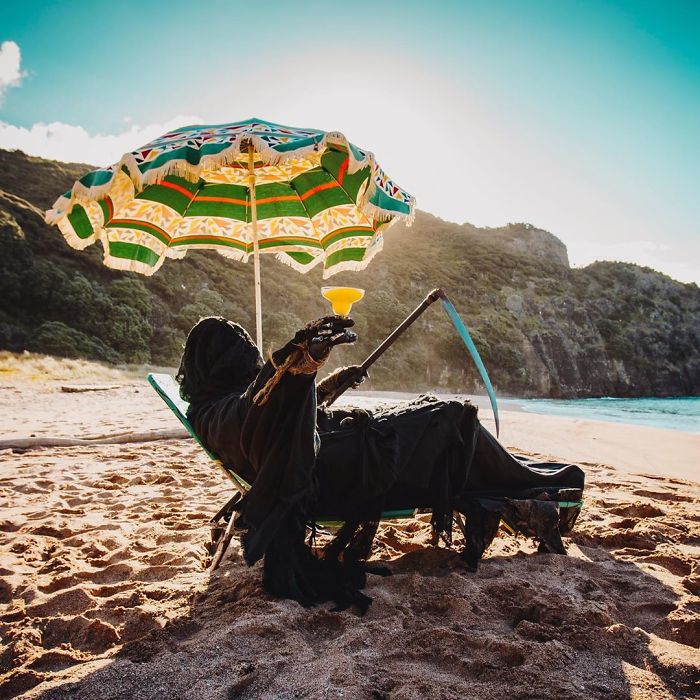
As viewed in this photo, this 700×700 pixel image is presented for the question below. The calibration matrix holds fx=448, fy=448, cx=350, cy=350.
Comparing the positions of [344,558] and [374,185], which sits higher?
[374,185]

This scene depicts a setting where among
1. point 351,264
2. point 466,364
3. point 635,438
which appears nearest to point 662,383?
point 466,364

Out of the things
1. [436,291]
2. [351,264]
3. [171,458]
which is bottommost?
[171,458]

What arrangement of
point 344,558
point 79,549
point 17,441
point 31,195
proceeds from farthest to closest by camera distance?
point 31,195 < point 17,441 < point 79,549 < point 344,558

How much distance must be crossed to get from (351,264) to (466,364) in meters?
23.6

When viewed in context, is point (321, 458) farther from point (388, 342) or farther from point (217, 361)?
point (388, 342)

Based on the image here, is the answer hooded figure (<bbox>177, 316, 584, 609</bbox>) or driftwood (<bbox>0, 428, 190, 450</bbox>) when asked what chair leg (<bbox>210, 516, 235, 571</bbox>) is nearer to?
hooded figure (<bbox>177, 316, 584, 609</bbox>)

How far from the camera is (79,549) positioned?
Result: 7.54ft

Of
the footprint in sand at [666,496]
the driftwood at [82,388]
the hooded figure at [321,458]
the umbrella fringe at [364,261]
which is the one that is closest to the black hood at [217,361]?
the hooded figure at [321,458]

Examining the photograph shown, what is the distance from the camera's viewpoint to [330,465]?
1.99 meters

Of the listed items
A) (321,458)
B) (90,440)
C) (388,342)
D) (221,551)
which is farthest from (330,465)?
(90,440)

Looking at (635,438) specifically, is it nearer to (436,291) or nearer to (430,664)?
(436,291)

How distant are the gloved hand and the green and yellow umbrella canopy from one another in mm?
1354

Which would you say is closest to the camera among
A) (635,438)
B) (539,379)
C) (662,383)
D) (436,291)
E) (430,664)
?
(430,664)

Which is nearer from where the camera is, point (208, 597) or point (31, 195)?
point (208, 597)
